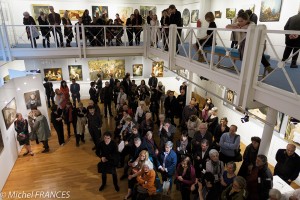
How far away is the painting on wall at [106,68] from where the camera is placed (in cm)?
1320

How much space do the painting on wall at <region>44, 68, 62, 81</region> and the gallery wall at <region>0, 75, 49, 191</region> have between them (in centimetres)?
424

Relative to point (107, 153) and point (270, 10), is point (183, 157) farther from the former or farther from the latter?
point (270, 10)

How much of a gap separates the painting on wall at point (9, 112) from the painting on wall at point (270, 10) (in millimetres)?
9437

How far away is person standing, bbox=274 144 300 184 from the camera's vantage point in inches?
187

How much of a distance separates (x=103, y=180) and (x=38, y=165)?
2.59 metres

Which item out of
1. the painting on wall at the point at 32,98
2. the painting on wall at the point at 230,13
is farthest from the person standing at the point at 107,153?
the painting on wall at the point at 230,13

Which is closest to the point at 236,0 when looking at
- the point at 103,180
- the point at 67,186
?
the point at 103,180

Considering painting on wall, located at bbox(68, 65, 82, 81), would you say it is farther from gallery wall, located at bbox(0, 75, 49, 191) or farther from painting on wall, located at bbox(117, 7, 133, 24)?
gallery wall, located at bbox(0, 75, 49, 191)

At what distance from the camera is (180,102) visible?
28.6 feet

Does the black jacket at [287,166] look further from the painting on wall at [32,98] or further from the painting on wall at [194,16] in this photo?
the painting on wall at [194,16]

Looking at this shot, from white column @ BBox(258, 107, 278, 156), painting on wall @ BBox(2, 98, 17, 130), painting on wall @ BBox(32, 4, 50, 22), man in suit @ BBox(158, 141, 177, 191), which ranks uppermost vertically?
painting on wall @ BBox(32, 4, 50, 22)

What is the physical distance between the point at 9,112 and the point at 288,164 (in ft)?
26.3

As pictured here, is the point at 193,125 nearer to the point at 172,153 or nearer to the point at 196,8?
the point at 172,153

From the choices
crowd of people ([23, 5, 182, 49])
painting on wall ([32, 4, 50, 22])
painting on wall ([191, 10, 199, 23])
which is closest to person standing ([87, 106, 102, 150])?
crowd of people ([23, 5, 182, 49])
